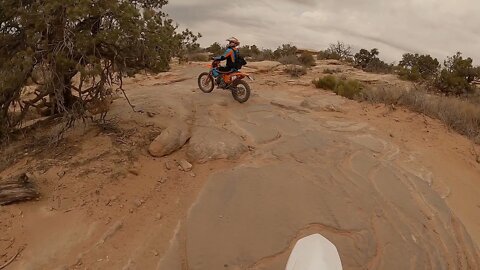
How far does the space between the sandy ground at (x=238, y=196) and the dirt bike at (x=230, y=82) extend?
3.44ft

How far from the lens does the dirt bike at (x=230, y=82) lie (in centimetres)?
826

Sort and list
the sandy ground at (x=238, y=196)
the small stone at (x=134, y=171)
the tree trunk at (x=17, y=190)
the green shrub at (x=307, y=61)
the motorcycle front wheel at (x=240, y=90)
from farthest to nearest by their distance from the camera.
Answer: the green shrub at (x=307, y=61), the motorcycle front wheel at (x=240, y=90), the small stone at (x=134, y=171), the tree trunk at (x=17, y=190), the sandy ground at (x=238, y=196)

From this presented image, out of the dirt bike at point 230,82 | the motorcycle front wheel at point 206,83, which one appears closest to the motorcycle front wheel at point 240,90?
the dirt bike at point 230,82

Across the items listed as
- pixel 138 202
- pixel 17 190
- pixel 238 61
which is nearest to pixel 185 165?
pixel 138 202

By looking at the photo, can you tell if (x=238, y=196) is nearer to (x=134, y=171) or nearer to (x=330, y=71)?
(x=134, y=171)

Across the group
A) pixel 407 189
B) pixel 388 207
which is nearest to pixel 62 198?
pixel 388 207

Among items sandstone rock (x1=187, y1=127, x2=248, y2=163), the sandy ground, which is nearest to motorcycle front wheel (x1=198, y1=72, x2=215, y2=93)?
the sandy ground

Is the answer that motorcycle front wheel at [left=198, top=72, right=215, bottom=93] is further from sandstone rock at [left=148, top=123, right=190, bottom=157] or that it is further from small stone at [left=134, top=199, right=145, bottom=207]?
small stone at [left=134, top=199, right=145, bottom=207]

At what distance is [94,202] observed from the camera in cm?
436

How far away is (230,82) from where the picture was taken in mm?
8445

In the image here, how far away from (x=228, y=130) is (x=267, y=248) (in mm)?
2714

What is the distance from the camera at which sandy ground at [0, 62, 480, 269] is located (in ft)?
12.7

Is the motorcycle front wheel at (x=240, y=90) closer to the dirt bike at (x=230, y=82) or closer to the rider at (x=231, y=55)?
the dirt bike at (x=230, y=82)

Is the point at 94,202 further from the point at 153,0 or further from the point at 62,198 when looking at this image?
the point at 153,0
